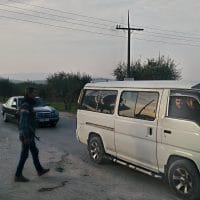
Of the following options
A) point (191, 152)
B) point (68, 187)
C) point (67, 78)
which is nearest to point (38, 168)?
point (68, 187)

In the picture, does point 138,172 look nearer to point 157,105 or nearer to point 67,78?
point 157,105

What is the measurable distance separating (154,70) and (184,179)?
42.5 meters

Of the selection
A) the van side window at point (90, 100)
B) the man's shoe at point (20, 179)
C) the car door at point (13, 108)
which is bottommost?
the man's shoe at point (20, 179)

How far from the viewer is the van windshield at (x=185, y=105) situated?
6984mm

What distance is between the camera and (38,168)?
8.74 meters

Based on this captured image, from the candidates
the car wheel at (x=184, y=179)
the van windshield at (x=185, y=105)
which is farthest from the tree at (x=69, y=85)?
the car wheel at (x=184, y=179)

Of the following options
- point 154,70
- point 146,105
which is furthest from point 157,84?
point 154,70

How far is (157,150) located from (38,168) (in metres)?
2.55

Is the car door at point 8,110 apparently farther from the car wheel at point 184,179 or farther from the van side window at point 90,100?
the car wheel at point 184,179

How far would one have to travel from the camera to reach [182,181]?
7102mm

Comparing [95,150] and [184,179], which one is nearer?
[184,179]

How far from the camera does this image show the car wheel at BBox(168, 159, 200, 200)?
6840 millimetres

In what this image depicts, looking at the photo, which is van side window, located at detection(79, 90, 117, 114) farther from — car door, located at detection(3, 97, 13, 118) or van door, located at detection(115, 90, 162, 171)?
car door, located at detection(3, 97, 13, 118)

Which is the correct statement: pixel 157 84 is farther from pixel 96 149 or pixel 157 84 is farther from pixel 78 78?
pixel 78 78
